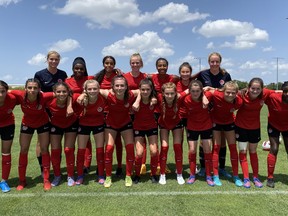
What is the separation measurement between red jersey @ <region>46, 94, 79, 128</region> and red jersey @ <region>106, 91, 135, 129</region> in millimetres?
581

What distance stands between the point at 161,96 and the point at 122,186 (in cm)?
168

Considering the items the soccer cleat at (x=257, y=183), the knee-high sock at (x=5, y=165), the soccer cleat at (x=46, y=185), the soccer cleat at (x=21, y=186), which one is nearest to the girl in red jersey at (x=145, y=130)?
the soccer cleat at (x=46, y=185)

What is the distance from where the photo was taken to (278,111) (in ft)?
16.1

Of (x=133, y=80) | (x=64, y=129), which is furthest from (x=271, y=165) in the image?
(x=64, y=129)

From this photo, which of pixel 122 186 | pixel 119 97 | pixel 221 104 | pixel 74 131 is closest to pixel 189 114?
pixel 221 104

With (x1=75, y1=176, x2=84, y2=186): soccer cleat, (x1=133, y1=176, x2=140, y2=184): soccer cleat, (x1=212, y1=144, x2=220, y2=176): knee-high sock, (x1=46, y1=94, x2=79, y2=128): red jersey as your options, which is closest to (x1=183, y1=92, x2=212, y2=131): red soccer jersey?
(x1=212, y1=144, x2=220, y2=176): knee-high sock

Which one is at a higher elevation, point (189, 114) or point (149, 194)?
point (189, 114)

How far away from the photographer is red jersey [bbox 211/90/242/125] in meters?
4.94

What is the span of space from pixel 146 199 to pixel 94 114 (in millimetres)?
1694

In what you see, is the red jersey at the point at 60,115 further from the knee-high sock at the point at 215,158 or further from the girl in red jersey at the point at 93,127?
the knee-high sock at the point at 215,158

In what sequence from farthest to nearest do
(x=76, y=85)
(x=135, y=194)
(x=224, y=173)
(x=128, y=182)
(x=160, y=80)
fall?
1. (x=160, y=80)
2. (x=224, y=173)
3. (x=76, y=85)
4. (x=128, y=182)
5. (x=135, y=194)

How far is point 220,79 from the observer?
542cm

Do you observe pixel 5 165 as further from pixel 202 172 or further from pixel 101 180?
pixel 202 172

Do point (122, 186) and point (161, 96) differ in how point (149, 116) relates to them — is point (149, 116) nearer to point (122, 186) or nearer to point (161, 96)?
point (161, 96)
